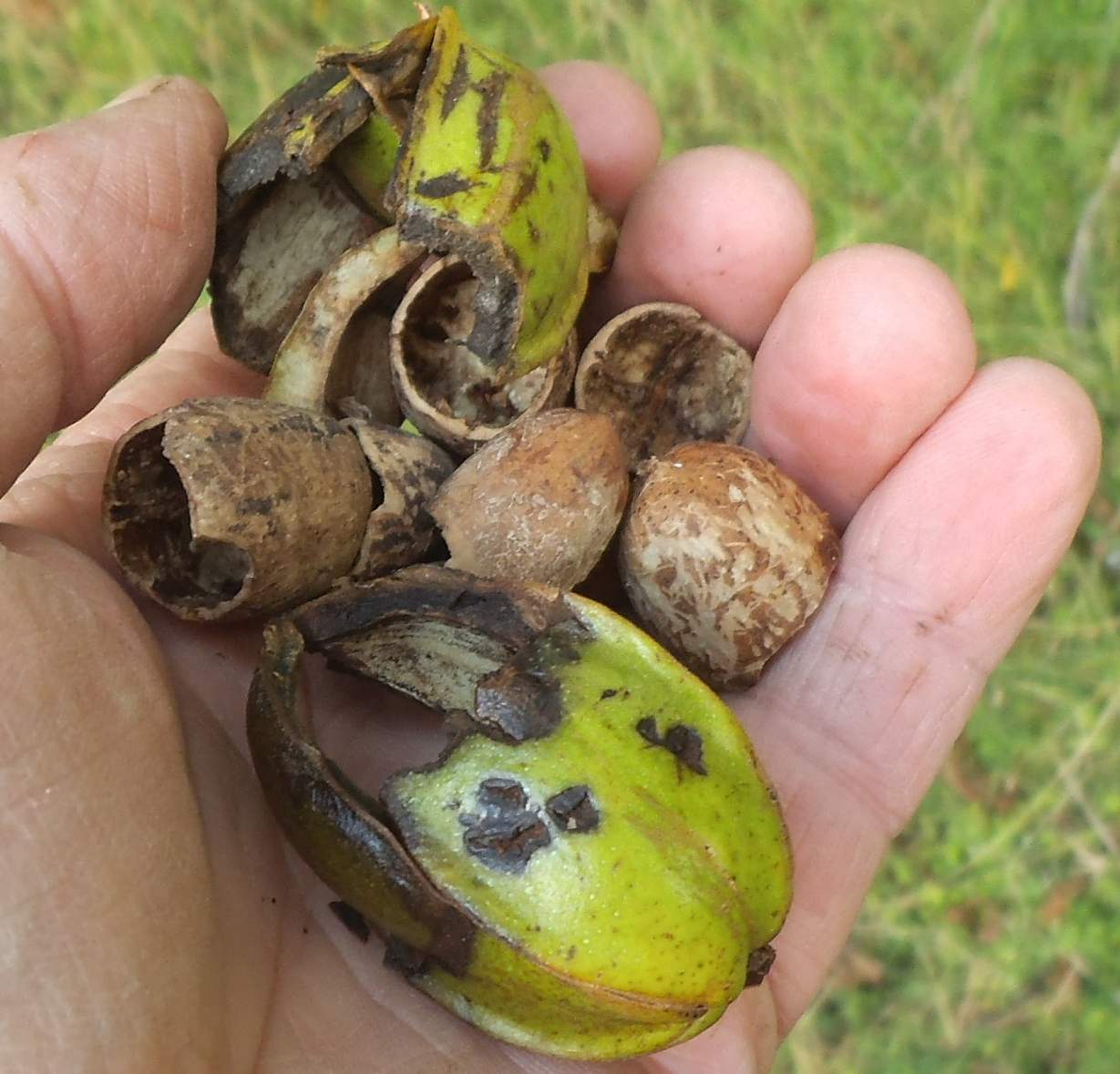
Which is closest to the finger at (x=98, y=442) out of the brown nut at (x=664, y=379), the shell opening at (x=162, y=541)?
the shell opening at (x=162, y=541)

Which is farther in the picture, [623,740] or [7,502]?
[7,502]

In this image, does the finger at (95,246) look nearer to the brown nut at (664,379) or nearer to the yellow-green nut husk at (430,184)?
the yellow-green nut husk at (430,184)

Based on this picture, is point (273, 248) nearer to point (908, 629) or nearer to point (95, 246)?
point (95, 246)

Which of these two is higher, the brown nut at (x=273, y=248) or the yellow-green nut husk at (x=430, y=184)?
the yellow-green nut husk at (x=430, y=184)

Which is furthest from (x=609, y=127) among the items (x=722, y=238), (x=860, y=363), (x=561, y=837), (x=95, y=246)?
(x=561, y=837)

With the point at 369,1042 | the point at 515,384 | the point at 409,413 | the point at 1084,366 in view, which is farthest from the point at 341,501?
the point at 1084,366

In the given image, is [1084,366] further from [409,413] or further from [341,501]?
[341,501]
